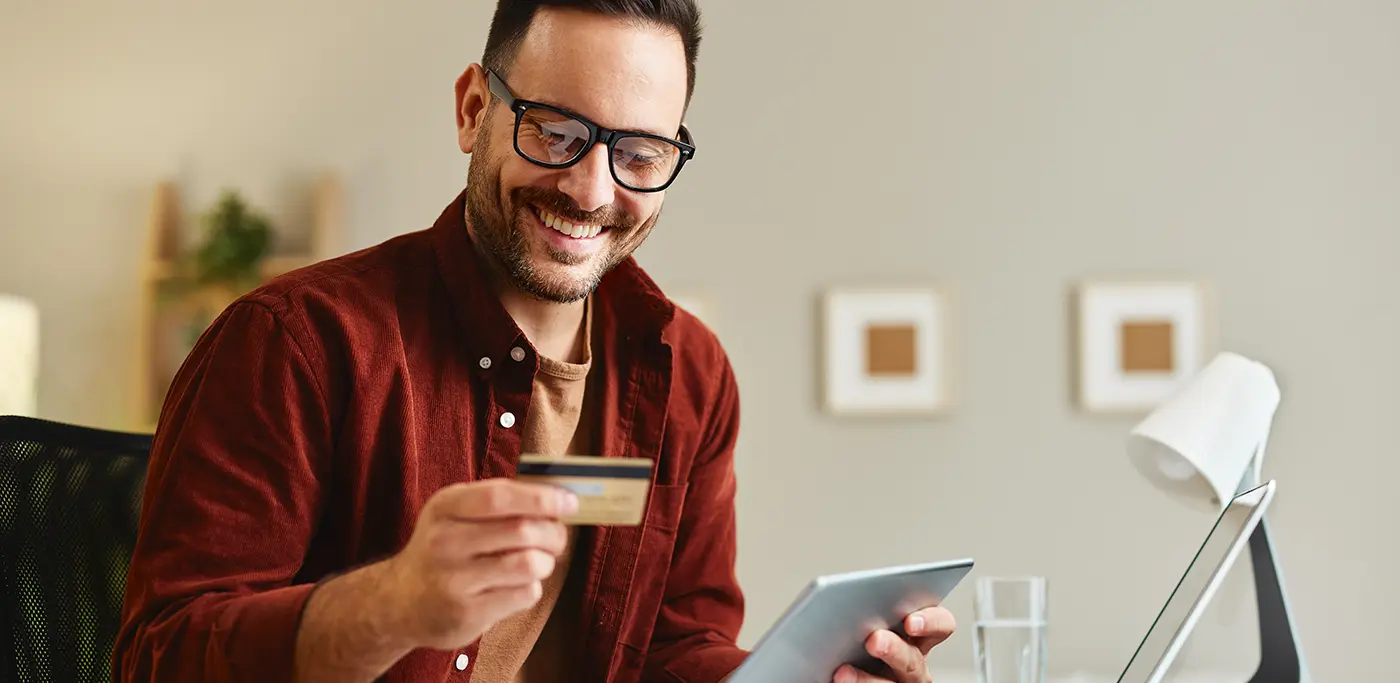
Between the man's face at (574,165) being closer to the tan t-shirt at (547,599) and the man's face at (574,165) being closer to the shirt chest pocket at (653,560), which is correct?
the tan t-shirt at (547,599)

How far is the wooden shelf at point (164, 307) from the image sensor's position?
11.7 feet

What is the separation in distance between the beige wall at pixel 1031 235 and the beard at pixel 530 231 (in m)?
1.84

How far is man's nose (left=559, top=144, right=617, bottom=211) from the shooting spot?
1.44 metres

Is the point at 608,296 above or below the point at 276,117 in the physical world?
below

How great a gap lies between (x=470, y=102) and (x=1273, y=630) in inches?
46.5

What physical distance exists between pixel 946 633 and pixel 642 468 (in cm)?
57

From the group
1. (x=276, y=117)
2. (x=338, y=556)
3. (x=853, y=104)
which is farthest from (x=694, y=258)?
(x=338, y=556)

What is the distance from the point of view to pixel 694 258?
3406mm

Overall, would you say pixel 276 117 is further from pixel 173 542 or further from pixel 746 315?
pixel 173 542

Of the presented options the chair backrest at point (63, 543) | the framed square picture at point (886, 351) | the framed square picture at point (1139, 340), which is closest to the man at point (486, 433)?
the chair backrest at point (63, 543)

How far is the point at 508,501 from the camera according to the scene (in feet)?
3.05

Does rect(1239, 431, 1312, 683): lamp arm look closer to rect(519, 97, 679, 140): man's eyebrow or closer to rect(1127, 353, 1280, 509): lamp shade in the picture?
rect(1127, 353, 1280, 509): lamp shade

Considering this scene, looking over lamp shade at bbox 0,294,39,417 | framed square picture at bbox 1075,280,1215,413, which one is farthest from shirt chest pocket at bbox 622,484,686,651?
lamp shade at bbox 0,294,39,417

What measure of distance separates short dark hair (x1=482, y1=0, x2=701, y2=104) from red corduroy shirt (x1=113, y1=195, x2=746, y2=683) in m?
0.21
